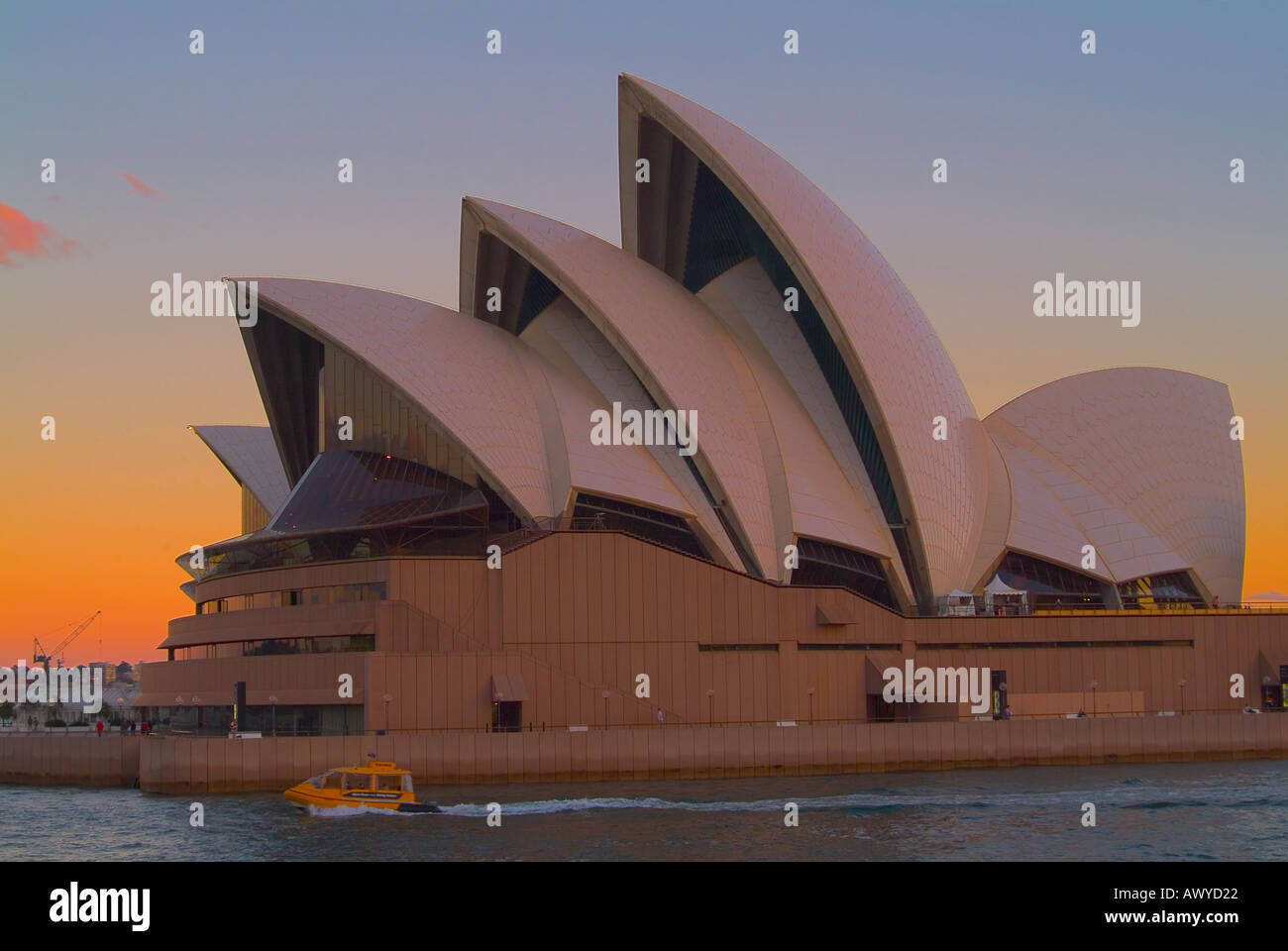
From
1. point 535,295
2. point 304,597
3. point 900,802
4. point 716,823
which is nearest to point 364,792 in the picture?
point 716,823

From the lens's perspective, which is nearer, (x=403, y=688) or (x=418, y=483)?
(x=403, y=688)

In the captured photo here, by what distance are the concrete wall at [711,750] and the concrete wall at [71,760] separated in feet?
12.1

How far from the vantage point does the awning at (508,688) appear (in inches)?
1886

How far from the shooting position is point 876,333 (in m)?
58.2

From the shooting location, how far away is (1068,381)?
6731cm

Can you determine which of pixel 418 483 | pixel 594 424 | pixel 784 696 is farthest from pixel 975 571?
pixel 418 483

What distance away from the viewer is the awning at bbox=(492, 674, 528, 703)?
47906 millimetres

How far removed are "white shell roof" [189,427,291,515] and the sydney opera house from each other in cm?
611

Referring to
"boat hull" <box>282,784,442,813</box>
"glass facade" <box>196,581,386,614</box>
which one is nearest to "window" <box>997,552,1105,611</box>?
"glass facade" <box>196,581,386,614</box>

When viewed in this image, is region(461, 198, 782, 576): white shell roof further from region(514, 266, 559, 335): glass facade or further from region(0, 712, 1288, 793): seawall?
region(0, 712, 1288, 793): seawall

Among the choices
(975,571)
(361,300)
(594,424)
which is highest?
(361,300)

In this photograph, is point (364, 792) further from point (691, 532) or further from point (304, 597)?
point (691, 532)
